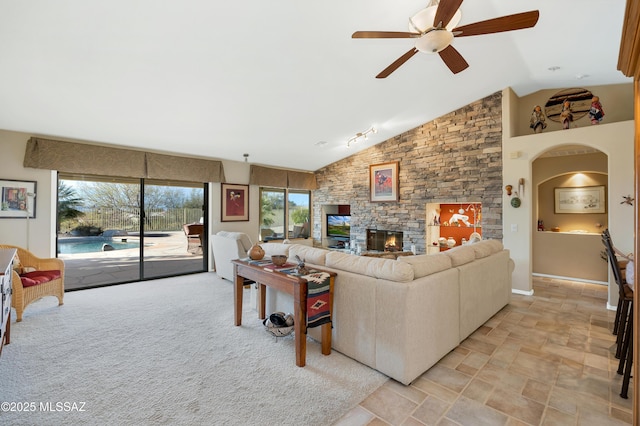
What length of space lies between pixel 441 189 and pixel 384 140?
175cm

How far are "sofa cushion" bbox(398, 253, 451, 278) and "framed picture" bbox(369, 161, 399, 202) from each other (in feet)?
12.1

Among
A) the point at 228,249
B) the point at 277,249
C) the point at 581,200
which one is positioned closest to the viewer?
the point at 277,249

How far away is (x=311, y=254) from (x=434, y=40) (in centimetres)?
206

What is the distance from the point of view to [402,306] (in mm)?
2039

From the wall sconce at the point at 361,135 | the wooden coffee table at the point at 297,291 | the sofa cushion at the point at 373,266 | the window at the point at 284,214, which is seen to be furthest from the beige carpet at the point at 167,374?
the wall sconce at the point at 361,135

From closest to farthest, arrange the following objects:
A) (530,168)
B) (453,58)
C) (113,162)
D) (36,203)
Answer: (453,58), (36,203), (530,168), (113,162)

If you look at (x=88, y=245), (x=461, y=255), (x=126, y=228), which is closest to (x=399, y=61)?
(x=461, y=255)

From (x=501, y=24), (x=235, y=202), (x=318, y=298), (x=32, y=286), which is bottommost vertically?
(x=32, y=286)

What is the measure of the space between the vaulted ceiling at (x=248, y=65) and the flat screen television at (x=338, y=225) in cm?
292

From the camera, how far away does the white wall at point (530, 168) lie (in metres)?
3.74

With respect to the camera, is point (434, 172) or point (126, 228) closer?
point (126, 228)

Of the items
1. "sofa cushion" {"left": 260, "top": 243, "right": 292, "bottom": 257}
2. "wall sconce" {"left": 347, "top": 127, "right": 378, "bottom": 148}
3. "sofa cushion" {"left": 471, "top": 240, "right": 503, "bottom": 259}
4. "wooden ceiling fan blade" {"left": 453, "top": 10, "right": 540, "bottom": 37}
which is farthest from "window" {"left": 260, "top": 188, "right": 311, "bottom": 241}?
"wooden ceiling fan blade" {"left": 453, "top": 10, "right": 540, "bottom": 37}

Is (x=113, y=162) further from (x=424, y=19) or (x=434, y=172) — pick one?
(x=434, y=172)

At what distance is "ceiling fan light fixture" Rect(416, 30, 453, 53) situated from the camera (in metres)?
2.03
